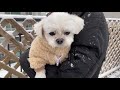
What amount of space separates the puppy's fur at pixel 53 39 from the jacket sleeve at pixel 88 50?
4 centimetres

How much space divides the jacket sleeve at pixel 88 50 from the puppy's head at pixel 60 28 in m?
0.04

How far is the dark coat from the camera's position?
0.82 metres

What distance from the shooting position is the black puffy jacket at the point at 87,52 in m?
0.82

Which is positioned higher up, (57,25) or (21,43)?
(57,25)

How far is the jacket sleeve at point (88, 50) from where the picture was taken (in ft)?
2.70

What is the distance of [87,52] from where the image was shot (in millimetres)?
834

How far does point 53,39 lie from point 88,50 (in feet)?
0.48

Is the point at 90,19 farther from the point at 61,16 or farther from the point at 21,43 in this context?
the point at 21,43

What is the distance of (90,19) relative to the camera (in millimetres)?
862

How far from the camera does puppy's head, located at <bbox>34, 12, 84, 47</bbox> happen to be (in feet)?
2.95

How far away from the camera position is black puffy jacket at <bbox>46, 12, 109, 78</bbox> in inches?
32.4

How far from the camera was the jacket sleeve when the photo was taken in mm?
822
